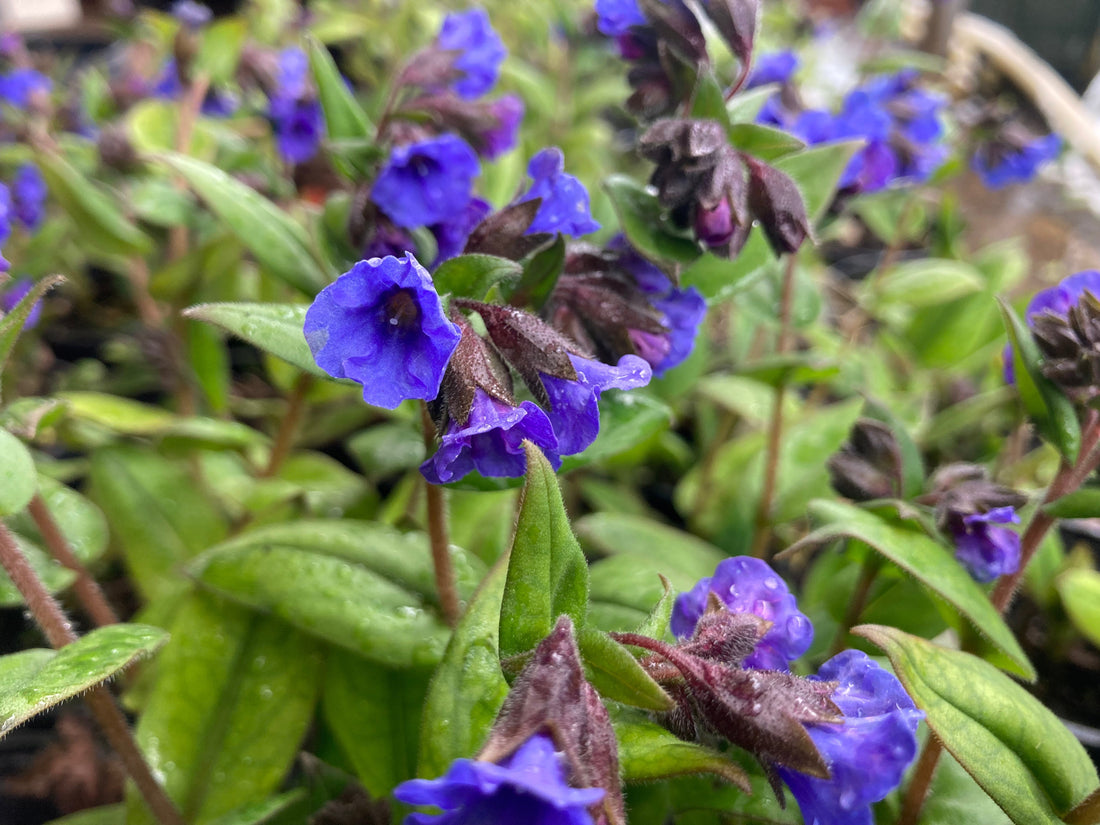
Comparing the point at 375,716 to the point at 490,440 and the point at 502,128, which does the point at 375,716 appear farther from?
the point at 502,128

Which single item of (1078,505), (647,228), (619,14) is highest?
(619,14)

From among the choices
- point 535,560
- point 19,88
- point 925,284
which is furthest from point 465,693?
point 19,88

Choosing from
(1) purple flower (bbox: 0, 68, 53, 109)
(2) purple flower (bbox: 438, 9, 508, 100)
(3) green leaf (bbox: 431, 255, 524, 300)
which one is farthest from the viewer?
(1) purple flower (bbox: 0, 68, 53, 109)

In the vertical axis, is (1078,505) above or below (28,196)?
above

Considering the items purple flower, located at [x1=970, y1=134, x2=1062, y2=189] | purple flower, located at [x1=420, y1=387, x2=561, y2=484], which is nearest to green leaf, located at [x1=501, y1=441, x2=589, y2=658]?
purple flower, located at [x1=420, y1=387, x2=561, y2=484]

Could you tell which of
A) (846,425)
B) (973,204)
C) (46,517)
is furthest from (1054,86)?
(46,517)

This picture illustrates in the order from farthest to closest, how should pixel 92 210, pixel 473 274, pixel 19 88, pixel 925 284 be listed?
pixel 19 88
pixel 925 284
pixel 92 210
pixel 473 274

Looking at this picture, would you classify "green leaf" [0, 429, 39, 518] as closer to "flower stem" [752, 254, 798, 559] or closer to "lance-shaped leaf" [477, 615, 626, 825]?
"lance-shaped leaf" [477, 615, 626, 825]
